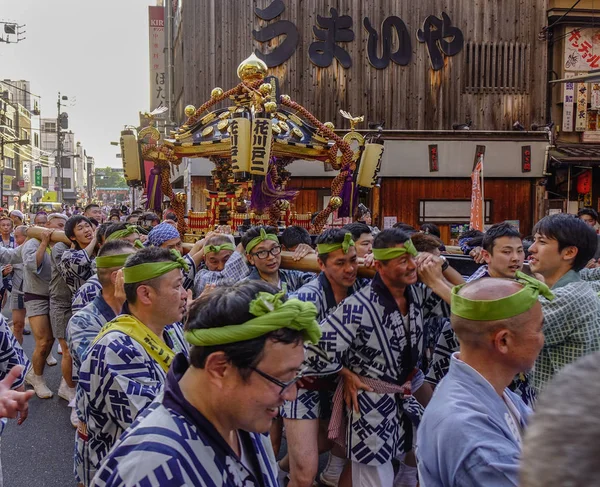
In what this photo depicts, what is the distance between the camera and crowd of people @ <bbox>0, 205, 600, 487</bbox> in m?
1.57

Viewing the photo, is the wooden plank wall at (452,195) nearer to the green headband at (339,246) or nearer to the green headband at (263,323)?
the green headband at (339,246)

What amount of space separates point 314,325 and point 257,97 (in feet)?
21.1

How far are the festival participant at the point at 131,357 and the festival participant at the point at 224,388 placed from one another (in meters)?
0.70

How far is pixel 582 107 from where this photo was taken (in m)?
16.8

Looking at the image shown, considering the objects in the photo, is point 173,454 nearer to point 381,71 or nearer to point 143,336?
point 143,336

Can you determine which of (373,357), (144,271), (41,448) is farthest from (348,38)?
(144,271)

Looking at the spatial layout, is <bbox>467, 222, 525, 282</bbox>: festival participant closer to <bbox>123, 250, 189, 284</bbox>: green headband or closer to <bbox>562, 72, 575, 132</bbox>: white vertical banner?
<bbox>123, 250, 189, 284</bbox>: green headband

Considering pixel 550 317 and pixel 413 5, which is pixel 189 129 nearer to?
pixel 550 317

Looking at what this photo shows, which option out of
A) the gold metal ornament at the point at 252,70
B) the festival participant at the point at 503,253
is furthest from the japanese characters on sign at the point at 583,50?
the festival participant at the point at 503,253

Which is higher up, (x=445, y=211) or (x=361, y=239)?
(x=445, y=211)

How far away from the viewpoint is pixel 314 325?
5.64ft

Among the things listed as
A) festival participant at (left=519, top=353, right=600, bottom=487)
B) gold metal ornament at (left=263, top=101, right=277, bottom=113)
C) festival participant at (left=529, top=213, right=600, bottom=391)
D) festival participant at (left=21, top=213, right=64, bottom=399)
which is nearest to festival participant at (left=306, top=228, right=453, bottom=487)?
festival participant at (left=529, top=213, right=600, bottom=391)

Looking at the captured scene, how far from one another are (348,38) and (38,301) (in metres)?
13.7

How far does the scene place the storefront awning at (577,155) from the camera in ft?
50.9
